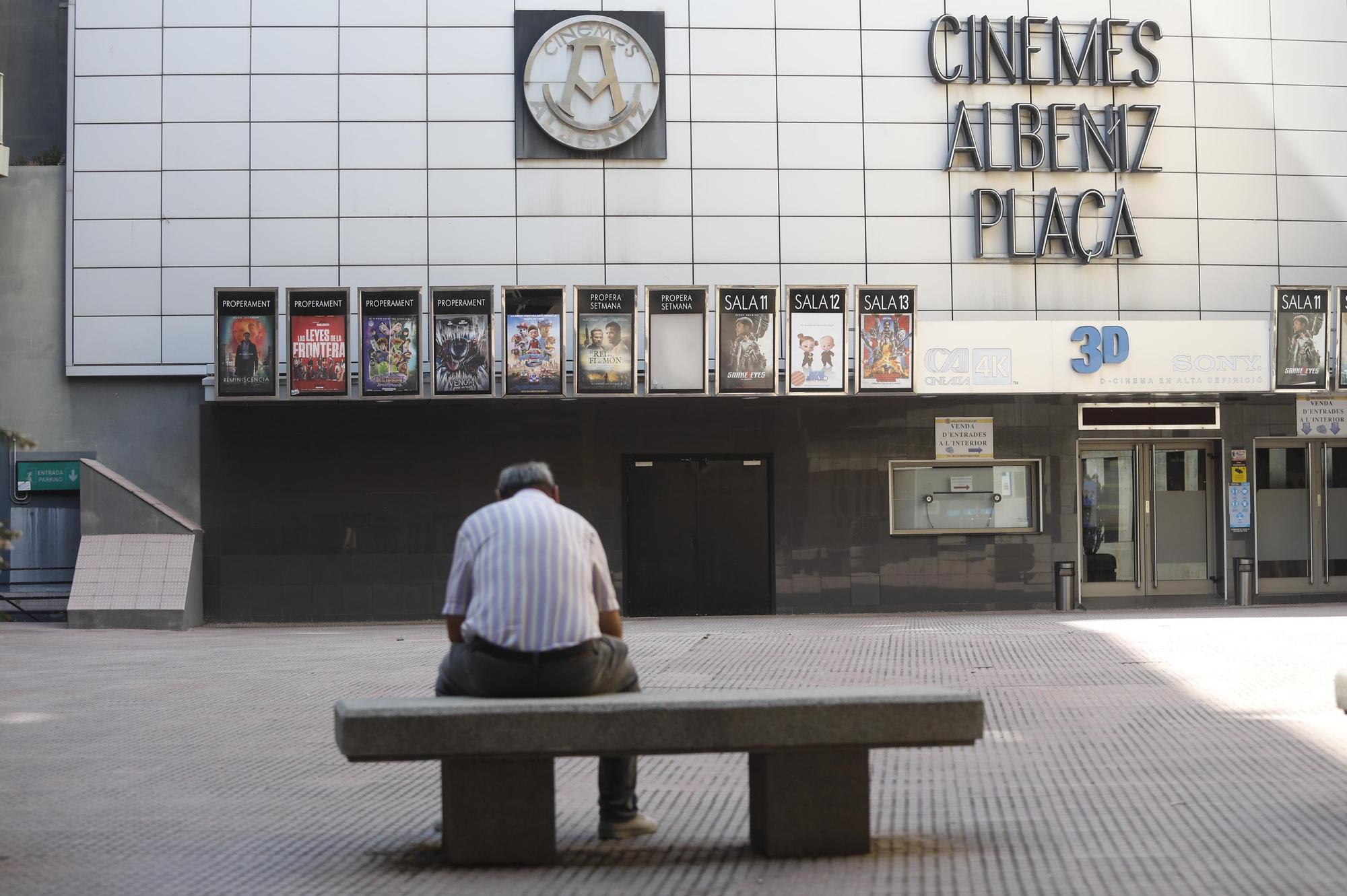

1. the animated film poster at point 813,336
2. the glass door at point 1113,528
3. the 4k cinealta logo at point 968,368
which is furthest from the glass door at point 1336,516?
the animated film poster at point 813,336

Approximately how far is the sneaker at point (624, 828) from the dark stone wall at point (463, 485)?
1711cm

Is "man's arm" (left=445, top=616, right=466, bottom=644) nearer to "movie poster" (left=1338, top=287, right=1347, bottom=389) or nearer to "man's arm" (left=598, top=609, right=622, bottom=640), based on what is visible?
"man's arm" (left=598, top=609, right=622, bottom=640)

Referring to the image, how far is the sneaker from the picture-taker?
6.18 metres

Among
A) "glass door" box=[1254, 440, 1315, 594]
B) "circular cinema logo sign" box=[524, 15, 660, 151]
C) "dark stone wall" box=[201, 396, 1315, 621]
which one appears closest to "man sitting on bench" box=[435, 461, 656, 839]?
"dark stone wall" box=[201, 396, 1315, 621]

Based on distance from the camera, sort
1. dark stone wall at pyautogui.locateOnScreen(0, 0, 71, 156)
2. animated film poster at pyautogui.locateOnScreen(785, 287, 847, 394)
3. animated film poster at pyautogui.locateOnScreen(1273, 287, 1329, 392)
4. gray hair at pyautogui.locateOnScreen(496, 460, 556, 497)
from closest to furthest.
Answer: gray hair at pyautogui.locateOnScreen(496, 460, 556, 497) → animated film poster at pyautogui.locateOnScreen(785, 287, 847, 394) → animated film poster at pyautogui.locateOnScreen(1273, 287, 1329, 392) → dark stone wall at pyautogui.locateOnScreen(0, 0, 71, 156)

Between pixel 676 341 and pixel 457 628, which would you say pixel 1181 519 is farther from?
pixel 457 628

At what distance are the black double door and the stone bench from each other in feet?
58.0

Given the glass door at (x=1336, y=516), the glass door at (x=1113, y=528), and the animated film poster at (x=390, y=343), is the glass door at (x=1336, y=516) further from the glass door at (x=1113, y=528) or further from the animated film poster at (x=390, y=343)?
the animated film poster at (x=390, y=343)

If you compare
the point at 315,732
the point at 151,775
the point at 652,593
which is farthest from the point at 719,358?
the point at 151,775

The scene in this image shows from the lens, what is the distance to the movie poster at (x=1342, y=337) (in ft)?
75.5

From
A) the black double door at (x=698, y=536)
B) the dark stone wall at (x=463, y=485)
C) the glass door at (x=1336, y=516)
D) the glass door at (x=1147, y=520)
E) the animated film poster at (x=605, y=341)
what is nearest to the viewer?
the animated film poster at (x=605, y=341)

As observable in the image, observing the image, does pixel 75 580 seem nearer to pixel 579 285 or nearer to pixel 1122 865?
pixel 579 285

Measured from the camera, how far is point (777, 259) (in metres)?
24.5

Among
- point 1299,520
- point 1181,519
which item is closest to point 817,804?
point 1181,519
